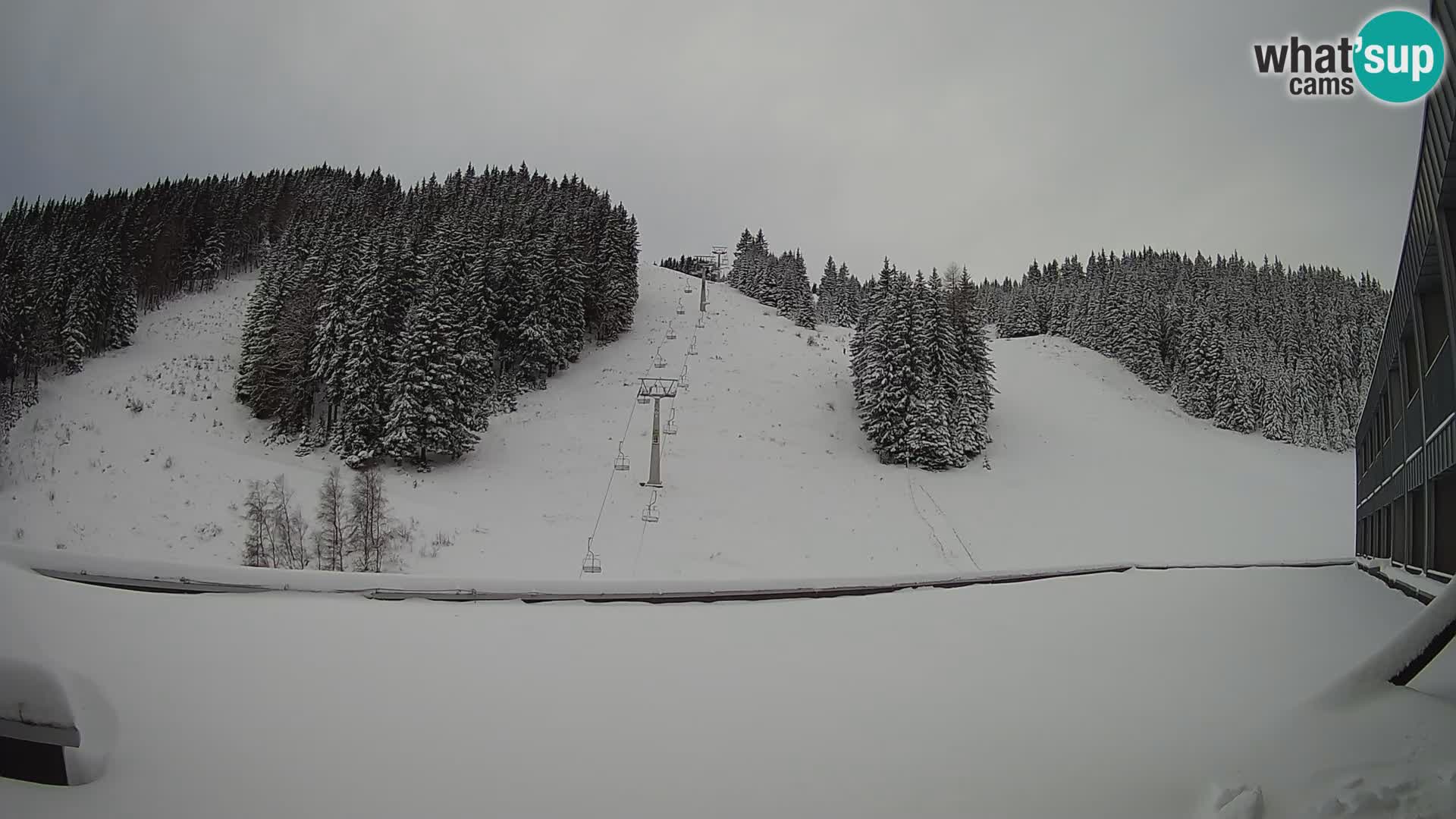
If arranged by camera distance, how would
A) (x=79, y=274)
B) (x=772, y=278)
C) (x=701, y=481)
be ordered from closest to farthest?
(x=79, y=274), (x=701, y=481), (x=772, y=278)

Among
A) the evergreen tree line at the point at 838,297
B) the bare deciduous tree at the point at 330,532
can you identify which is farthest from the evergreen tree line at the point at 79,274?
the evergreen tree line at the point at 838,297

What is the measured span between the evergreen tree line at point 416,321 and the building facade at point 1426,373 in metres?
32.2

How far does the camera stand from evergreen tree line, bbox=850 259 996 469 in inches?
1416

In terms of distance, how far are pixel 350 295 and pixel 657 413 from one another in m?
Result: 19.1

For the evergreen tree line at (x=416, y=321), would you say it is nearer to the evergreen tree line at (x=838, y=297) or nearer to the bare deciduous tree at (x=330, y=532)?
the bare deciduous tree at (x=330, y=532)

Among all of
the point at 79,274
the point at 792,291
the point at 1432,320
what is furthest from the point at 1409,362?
the point at 792,291

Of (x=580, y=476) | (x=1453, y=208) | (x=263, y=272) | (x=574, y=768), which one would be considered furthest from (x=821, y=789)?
(x=263, y=272)

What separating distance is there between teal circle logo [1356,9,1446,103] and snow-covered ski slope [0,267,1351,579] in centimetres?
828

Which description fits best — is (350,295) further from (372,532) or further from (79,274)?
(79,274)

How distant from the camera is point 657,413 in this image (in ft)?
96.7

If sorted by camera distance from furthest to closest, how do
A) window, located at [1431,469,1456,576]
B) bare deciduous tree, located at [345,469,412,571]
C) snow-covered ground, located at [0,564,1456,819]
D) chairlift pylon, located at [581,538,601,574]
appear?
chairlift pylon, located at [581,538,601,574], bare deciduous tree, located at [345,469,412,571], window, located at [1431,469,1456,576], snow-covered ground, located at [0,564,1456,819]

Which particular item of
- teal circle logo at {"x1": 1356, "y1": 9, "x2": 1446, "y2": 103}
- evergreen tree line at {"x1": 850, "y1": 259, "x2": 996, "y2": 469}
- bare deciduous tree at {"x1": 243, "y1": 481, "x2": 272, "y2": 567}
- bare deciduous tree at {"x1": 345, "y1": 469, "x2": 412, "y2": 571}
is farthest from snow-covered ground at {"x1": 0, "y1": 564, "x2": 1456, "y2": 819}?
evergreen tree line at {"x1": 850, "y1": 259, "x2": 996, "y2": 469}

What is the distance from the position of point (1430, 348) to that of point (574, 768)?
41.7 feet

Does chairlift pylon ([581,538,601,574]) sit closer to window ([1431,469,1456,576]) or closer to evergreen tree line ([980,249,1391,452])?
window ([1431,469,1456,576])
